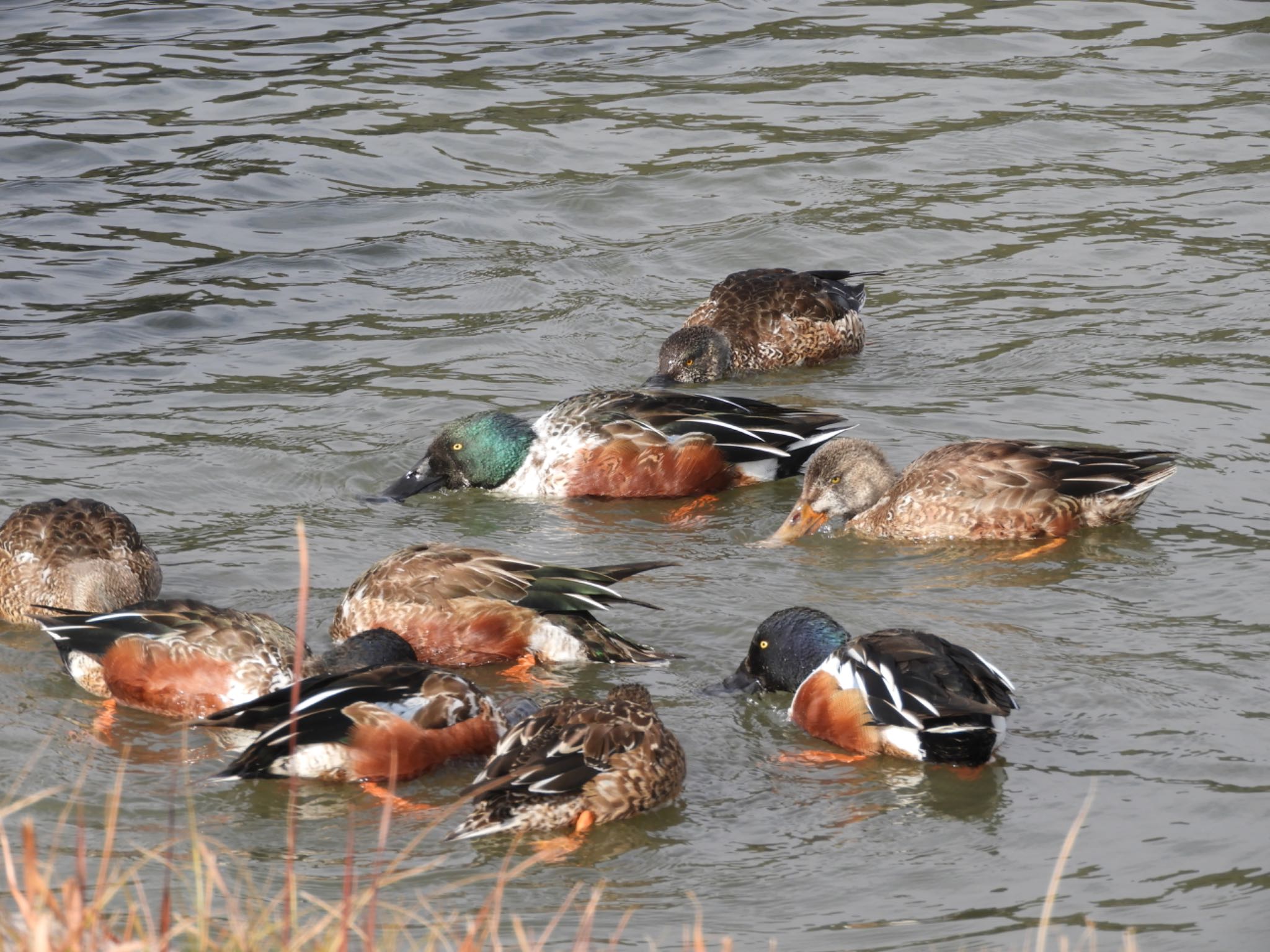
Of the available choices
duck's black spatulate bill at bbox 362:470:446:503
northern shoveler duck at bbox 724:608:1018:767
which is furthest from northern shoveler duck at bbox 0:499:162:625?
northern shoveler duck at bbox 724:608:1018:767

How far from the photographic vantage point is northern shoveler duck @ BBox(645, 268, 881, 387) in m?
11.5

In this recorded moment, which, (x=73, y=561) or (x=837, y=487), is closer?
(x=73, y=561)

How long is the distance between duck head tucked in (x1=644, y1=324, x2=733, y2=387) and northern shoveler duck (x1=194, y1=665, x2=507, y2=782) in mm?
4955

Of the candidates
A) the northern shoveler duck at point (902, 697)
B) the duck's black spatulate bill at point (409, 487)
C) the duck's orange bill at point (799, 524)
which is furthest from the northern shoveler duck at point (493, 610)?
the duck's black spatulate bill at point (409, 487)

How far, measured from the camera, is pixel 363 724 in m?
6.23

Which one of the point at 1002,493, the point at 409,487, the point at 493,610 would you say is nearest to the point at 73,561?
the point at 493,610

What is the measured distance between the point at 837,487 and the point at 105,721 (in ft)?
12.5

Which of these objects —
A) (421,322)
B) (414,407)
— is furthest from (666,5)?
(414,407)

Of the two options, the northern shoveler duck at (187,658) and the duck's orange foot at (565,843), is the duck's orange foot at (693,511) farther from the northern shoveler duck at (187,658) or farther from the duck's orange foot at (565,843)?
the duck's orange foot at (565,843)

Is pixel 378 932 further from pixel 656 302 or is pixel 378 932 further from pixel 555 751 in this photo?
pixel 656 302

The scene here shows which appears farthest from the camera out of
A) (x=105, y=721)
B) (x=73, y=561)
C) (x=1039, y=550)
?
(x=1039, y=550)

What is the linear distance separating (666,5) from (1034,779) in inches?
514

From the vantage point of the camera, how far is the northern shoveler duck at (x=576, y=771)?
18.8ft

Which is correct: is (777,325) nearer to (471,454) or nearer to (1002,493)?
(471,454)
